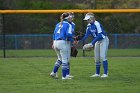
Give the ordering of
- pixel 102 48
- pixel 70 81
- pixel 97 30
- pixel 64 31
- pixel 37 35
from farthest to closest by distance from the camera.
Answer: pixel 37 35 < pixel 102 48 < pixel 97 30 < pixel 64 31 < pixel 70 81

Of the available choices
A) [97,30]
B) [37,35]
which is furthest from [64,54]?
[37,35]

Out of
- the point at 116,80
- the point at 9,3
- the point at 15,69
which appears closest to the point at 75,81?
the point at 116,80

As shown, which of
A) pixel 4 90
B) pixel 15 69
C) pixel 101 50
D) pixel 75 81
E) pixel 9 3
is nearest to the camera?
pixel 4 90

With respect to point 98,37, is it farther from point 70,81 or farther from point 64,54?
point 70,81

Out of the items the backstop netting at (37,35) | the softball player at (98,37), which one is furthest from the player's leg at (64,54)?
the backstop netting at (37,35)

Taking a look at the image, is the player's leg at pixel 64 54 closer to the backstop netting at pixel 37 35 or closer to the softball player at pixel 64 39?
the softball player at pixel 64 39

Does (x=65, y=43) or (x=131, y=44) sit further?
(x=131, y=44)

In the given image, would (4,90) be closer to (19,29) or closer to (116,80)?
(116,80)

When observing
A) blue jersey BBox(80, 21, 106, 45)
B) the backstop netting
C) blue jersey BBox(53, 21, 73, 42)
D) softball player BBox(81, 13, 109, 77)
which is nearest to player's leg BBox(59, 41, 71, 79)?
blue jersey BBox(53, 21, 73, 42)

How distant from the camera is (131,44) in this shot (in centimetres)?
2916

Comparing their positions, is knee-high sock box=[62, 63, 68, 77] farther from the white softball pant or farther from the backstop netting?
the backstop netting

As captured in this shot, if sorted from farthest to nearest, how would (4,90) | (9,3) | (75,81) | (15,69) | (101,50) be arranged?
(9,3), (15,69), (101,50), (75,81), (4,90)

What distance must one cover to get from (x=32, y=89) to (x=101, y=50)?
327 cm

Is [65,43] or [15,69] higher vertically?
[65,43]
